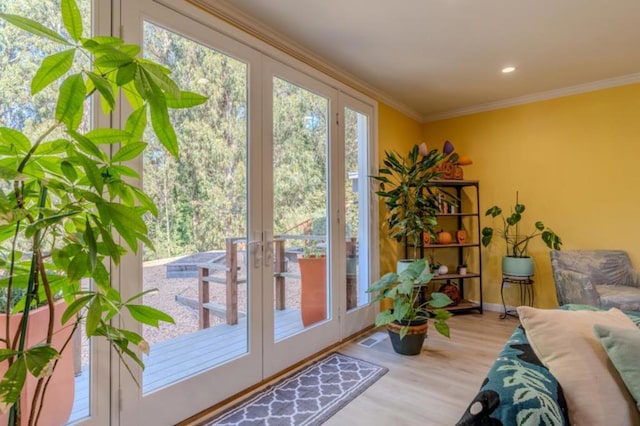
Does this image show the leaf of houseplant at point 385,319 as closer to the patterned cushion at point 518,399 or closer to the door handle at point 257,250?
the door handle at point 257,250

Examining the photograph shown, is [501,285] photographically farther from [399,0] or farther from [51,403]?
[51,403]

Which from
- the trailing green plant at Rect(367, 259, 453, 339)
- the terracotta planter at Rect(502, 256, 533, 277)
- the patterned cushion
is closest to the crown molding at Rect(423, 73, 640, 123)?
the terracotta planter at Rect(502, 256, 533, 277)

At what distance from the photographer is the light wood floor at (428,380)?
198 cm

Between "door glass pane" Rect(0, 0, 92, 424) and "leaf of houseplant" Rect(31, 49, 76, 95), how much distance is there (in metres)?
0.90

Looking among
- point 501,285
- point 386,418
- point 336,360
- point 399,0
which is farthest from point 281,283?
point 501,285

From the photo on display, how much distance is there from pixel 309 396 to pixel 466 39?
294cm

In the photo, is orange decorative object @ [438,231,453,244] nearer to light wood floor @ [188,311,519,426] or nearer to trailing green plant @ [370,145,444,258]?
trailing green plant @ [370,145,444,258]

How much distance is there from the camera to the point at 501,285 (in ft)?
13.0

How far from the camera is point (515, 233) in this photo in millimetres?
4004

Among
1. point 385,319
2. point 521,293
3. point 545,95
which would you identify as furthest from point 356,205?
point 545,95

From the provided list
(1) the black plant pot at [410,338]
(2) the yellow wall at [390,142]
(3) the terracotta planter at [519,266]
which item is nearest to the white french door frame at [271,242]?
(1) the black plant pot at [410,338]

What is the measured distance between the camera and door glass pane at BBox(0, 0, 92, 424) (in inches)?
55.0

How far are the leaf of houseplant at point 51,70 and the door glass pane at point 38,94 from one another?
0.90 meters

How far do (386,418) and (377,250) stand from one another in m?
1.87
